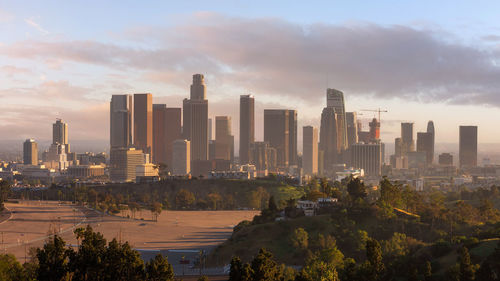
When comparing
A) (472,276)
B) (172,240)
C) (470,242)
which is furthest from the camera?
(172,240)

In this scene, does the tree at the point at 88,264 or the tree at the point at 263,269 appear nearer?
the tree at the point at 263,269

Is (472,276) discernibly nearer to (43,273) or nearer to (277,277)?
(277,277)

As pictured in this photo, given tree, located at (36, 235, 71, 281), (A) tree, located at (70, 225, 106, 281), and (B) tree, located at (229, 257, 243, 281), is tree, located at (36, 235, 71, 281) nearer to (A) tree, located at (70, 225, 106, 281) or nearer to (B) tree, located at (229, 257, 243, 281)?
(A) tree, located at (70, 225, 106, 281)

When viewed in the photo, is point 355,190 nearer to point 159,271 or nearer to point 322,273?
point 322,273

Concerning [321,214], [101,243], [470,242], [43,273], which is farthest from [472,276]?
[321,214]

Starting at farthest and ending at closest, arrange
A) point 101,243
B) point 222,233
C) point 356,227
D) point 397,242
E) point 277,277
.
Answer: point 222,233
point 356,227
point 397,242
point 101,243
point 277,277

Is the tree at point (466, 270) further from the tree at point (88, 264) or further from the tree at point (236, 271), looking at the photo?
the tree at point (88, 264)

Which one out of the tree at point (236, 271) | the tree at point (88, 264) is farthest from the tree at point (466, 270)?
the tree at point (88, 264)

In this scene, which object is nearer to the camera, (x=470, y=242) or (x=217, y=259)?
(x=470, y=242)

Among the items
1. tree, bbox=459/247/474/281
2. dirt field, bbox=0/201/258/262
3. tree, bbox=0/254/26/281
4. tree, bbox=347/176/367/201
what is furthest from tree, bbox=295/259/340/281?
tree, bbox=347/176/367/201
